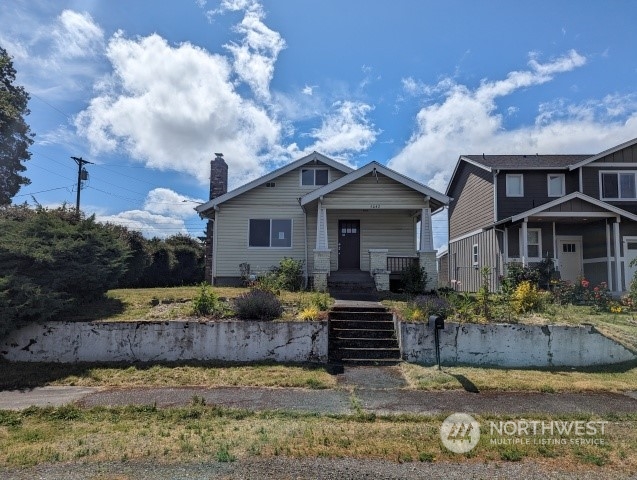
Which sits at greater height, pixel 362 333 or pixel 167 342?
pixel 362 333

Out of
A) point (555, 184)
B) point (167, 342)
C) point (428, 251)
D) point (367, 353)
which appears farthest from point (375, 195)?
point (555, 184)

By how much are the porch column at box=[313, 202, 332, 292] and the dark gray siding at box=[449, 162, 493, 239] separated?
334 inches

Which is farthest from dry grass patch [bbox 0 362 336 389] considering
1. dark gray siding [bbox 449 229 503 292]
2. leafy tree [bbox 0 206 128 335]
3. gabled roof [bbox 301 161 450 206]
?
dark gray siding [bbox 449 229 503 292]

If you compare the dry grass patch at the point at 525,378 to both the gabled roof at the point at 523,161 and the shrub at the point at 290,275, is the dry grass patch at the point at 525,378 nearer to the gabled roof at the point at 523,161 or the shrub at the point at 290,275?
the shrub at the point at 290,275

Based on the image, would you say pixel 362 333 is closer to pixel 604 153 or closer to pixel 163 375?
pixel 163 375

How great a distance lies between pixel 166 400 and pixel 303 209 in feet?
36.6

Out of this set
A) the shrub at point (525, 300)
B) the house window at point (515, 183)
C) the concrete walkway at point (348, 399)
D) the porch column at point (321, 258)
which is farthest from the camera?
the house window at point (515, 183)

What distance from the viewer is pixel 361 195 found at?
14.8 m

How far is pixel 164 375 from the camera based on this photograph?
748 centimetres

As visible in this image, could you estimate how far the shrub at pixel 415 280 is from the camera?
45.1 ft

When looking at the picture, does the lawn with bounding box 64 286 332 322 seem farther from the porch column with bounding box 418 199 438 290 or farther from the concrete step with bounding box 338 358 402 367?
the porch column with bounding box 418 199 438 290

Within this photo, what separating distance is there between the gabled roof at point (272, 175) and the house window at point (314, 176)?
1.20 feet

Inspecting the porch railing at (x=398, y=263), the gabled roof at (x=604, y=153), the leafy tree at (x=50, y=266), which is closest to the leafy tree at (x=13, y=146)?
the leafy tree at (x=50, y=266)

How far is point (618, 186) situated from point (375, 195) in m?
11.8
